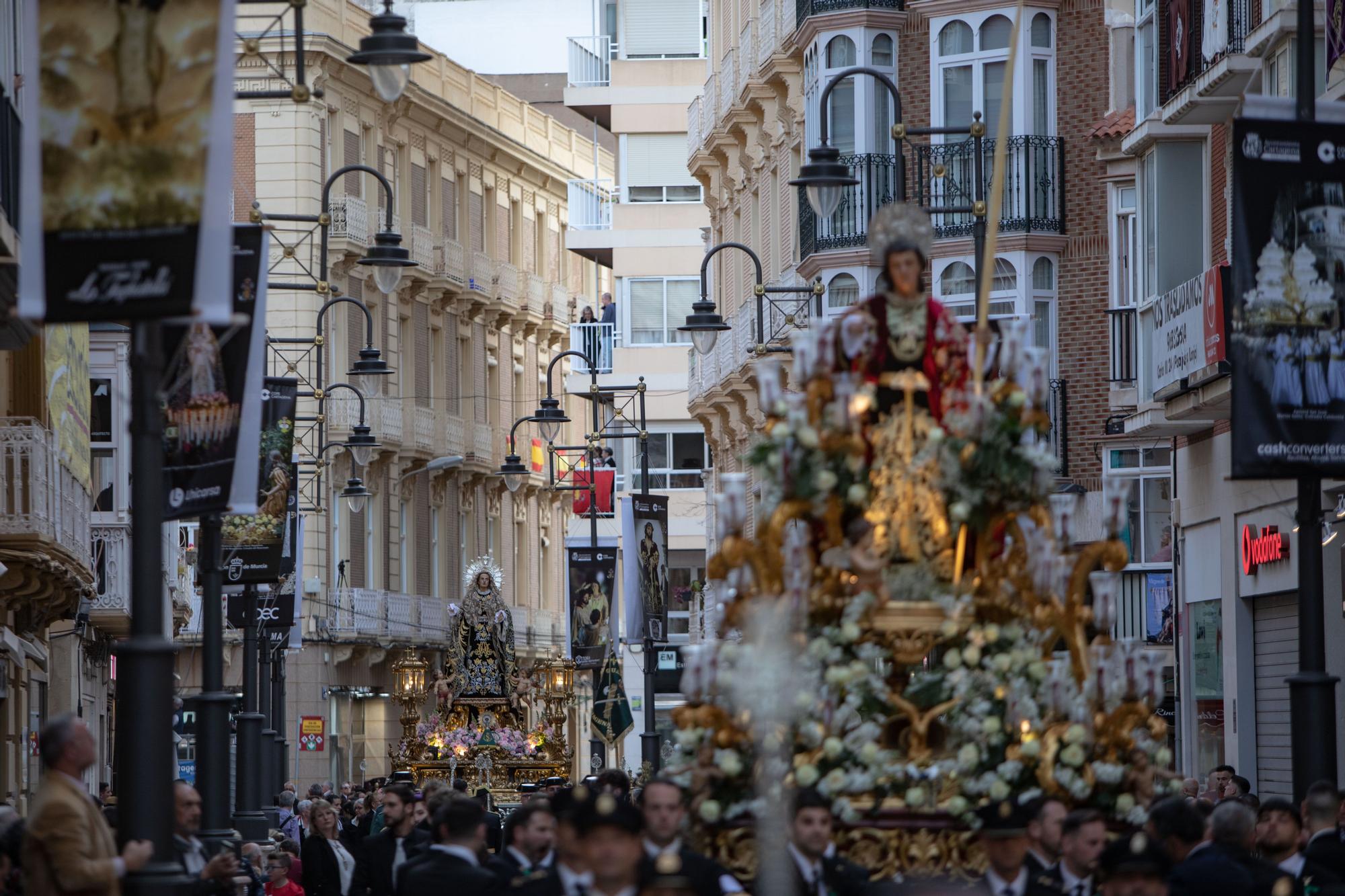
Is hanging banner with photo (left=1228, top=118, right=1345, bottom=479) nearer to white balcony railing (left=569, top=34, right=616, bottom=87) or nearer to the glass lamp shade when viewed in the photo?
the glass lamp shade

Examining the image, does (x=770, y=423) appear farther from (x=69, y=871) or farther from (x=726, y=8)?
(x=726, y=8)

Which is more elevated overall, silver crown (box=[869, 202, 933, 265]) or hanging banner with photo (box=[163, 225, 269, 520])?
silver crown (box=[869, 202, 933, 265])

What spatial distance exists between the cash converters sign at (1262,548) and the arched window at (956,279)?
10.9m

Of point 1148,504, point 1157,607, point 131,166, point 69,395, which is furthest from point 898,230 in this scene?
point 1157,607

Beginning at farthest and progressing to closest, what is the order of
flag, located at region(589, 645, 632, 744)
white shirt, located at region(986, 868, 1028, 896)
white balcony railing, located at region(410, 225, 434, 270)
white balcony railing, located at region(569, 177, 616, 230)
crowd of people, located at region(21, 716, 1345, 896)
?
white balcony railing, located at region(569, 177, 616, 230), white balcony railing, located at region(410, 225, 434, 270), flag, located at region(589, 645, 632, 744), white shirt, located at region(986, 868, 1028, 896), crowd of people, located at region(21, 716, 1345, 896)

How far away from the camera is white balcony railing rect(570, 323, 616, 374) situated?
63.4 meters

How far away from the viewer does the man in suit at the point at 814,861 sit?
10961mm

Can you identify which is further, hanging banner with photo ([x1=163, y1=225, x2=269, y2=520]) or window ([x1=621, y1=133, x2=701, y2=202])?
window ([x1=621, y1=133, x2=701, y2=202])

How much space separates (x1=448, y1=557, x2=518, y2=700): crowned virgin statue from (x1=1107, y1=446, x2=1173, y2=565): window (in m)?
9.11

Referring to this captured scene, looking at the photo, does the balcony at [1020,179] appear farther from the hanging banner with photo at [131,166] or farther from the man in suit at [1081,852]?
the hanging banner with photo at [131,166]

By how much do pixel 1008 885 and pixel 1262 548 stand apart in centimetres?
1570

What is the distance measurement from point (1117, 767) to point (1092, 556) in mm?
1036

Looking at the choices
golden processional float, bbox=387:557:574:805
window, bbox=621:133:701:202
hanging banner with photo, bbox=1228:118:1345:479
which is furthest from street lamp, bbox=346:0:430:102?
window, bbox=621:133:701:202

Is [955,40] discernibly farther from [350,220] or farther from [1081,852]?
[1081,852]
